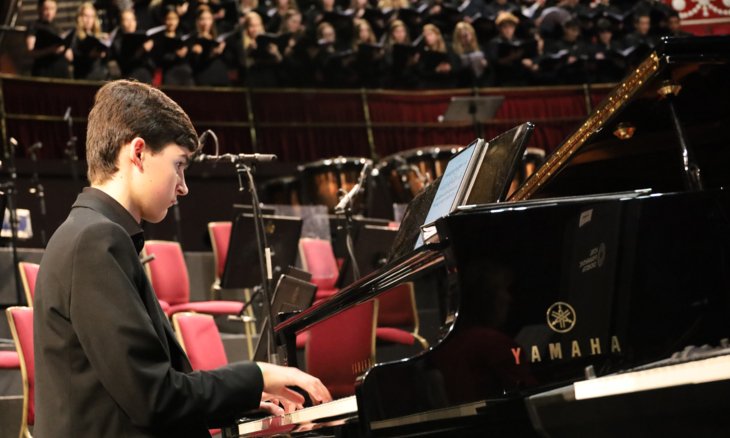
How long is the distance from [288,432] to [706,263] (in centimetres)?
86

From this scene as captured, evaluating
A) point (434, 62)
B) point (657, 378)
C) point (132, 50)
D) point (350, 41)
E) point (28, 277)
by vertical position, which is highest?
point (350, 41)

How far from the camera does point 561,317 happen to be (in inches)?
67.8

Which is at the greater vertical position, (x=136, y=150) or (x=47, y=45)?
(x=47, y=45)

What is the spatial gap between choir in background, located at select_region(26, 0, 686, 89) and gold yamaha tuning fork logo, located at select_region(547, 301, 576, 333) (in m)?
6.06

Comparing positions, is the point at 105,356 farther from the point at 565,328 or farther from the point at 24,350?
the point at 24,350

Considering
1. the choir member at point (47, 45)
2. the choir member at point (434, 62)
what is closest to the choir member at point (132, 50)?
the choir member at point (47, 45)

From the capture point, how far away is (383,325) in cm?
521

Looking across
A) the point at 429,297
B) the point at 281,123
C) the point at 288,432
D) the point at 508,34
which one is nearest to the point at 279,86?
the point at 281,123

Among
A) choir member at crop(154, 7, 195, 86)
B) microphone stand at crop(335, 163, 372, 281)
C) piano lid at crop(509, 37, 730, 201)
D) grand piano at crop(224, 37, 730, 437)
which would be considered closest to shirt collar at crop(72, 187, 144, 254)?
grand piano at crop(224, 37, 730, 437)

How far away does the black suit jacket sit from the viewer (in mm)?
1337

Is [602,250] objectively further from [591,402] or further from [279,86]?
[279,86]

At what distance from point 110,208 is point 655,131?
5.65ft

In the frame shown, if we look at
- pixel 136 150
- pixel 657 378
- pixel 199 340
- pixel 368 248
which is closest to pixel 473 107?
pixel 368 248

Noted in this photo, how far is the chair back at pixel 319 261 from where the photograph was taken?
5828mm
